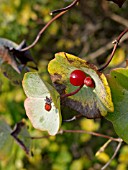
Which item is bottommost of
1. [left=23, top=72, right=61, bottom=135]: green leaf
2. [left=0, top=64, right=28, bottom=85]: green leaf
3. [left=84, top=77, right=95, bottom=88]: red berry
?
[left=0, top=64, right=28, bottom=85]: green leaf

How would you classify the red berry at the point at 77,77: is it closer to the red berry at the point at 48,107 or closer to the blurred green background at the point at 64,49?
the red berry at the point at 48,107

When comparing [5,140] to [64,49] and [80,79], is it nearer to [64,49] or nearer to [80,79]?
[80,79]

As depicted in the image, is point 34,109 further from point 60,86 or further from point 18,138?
point 18,138

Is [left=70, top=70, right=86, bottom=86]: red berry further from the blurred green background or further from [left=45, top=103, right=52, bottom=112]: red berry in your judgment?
the blurred green background

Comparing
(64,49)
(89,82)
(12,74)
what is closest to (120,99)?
(89,82)

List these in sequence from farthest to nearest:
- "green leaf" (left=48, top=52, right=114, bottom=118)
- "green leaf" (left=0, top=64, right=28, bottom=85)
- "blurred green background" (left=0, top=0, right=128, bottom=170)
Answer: "blurred green background" (left=0, top=0, right=128, bottom=170) < "green leaf" (left=0, top=64, right=28, bottom=85) < "green leaf" (left=48, top=52, right=114, bottom=118)

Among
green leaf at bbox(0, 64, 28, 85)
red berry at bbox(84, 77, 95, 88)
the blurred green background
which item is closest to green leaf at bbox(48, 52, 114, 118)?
red berry at bbox(84, 77, 95, 88)

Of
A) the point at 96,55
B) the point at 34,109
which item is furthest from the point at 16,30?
the point at 34,109
